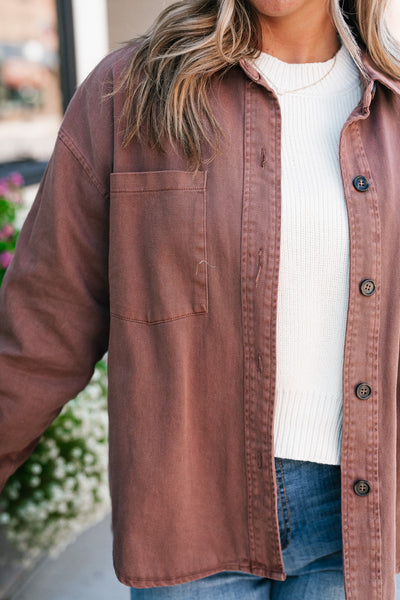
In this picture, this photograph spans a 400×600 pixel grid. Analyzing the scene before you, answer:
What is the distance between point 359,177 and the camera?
1450mm

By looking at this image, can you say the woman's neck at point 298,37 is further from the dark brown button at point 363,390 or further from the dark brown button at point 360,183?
the dark brown button at point 363,390

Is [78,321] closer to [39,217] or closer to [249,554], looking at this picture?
[39,217]

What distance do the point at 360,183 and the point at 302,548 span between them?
0.77m

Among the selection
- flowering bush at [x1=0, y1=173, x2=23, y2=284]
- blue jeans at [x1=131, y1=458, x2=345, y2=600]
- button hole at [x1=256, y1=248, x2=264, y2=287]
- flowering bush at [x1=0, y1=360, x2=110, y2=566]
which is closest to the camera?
button hole at [x1=256, y1=248, x2=264, y2=287]

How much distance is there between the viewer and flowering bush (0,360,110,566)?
2.83 m

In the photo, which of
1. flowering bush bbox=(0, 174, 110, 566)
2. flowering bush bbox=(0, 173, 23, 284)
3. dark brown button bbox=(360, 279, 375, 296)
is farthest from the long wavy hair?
flowering bush bbox=(0, 174, 110, 566)

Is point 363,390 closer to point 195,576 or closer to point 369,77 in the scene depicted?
point 195,576

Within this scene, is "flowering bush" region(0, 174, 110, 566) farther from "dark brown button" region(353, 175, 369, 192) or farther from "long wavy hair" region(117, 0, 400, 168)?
"dark brown button" region(353, 175, 369, 192)

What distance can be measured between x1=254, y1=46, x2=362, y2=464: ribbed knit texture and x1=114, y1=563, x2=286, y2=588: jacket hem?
0.26 meters

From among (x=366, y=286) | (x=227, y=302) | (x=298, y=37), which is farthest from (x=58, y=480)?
(x=298, y=37)

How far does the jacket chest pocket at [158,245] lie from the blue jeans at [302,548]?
15.9 inches

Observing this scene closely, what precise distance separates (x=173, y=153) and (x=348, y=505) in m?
0.79

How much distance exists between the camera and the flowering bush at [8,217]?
265 cm

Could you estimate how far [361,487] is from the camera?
1.46 m
